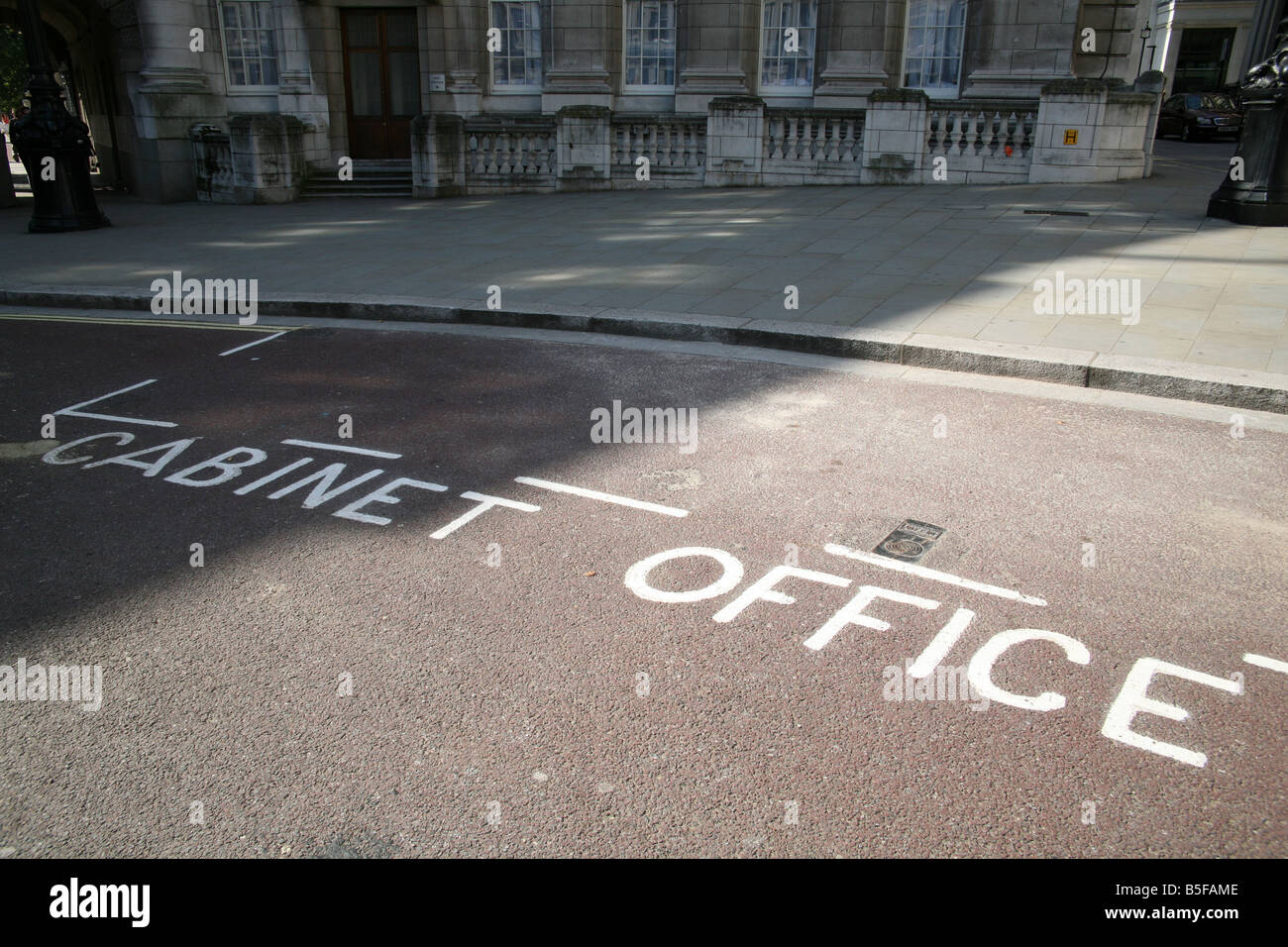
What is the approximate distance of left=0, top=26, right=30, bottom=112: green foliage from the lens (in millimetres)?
43562

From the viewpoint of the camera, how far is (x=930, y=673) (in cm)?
425

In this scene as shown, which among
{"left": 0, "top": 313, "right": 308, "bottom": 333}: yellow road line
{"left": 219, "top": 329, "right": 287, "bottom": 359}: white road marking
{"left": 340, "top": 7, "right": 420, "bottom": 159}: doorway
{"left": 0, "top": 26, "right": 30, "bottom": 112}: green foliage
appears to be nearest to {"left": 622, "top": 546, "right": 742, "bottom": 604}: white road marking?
{"left": 219, "top": 329, "right": 287, "bottom": 359}: white road marking

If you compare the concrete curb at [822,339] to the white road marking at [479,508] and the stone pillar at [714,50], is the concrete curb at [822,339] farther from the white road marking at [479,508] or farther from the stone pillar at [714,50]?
the stone pillar at [714,50]

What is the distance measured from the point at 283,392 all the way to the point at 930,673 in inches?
243

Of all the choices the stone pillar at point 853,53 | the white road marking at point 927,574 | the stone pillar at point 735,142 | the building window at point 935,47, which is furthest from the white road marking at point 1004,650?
the building window at point 935,47

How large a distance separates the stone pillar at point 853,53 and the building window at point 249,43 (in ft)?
43.3

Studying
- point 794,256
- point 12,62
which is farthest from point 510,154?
point 12,62

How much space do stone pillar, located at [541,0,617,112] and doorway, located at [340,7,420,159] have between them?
3.46m

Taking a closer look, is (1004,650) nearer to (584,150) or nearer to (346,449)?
(346,449)

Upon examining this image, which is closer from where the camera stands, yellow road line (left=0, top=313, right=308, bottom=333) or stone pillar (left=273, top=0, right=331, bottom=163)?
yellow road line (left=0, top=313, right=308, bottom=333)

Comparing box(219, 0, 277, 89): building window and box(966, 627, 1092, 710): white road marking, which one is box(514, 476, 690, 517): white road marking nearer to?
box(966, 627, 1092, 710): white road marking

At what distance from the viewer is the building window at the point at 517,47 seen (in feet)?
78.6

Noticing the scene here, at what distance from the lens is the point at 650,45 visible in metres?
23.8

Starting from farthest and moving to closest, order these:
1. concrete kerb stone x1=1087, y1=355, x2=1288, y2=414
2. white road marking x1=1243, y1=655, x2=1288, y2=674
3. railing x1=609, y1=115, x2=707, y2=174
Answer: railing x1=609, y1=115, x2=707, y2=174 < concrete kerb stone x1=1087, y1=355, x2=1288, y2=414 < white road marking x1=1243, y1=655, x2=1288, y2=674
